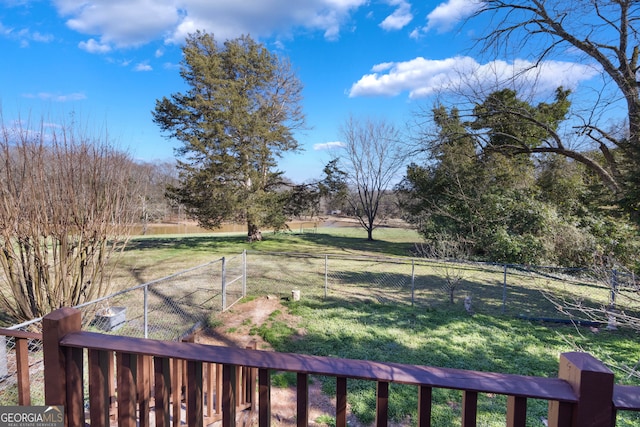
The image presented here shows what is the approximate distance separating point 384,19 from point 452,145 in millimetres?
5029

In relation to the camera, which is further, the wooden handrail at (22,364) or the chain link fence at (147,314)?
the chain link fence at (147,314)

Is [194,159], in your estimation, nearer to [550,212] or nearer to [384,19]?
[384,19]

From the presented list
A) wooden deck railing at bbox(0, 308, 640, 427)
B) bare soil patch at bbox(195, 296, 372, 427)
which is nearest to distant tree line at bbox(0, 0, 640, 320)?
bare soil patch at bbox(195, 296, 372, 427)

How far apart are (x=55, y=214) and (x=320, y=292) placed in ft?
17.8

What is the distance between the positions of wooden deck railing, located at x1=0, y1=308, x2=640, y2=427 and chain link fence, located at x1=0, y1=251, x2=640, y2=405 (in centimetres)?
272

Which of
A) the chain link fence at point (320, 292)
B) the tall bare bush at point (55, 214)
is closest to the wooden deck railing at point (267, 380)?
the chain link fence at point (320, 292)

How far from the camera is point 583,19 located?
588 centimetres

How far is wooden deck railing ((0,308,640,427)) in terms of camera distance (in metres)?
0.91

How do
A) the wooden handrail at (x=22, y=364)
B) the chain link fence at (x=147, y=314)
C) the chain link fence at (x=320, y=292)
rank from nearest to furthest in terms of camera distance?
the wooden handrail at (x=22, y=364), the chain link fence at (x=147, y=314), the chain link fence at (x=320, y=292)

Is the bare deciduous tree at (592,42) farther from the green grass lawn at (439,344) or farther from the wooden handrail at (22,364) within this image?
the wooden handrail at (22,364)

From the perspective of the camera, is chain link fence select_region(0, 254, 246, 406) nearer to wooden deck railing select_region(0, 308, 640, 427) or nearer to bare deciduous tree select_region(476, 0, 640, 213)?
wooden deck railing select_region(0, 308, 640, 427)

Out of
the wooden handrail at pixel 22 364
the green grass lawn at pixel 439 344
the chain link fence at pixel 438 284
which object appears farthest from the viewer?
the chain link fence at pixel 438 284

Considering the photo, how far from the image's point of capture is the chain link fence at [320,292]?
15.2 ft

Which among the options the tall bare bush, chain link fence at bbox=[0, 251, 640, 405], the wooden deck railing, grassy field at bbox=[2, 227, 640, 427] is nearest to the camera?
the wooden deck railing
